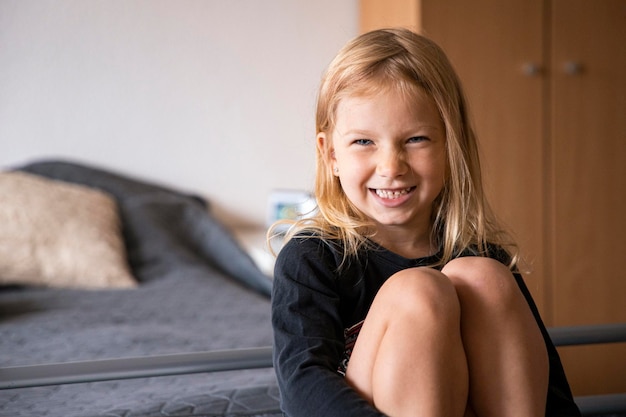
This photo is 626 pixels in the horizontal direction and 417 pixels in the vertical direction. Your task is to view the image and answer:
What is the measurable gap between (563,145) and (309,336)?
1.71m

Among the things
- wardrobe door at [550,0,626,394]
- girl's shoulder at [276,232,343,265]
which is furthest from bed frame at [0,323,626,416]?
wardrobe door at [550,0,626,394]

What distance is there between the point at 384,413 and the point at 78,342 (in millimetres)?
1126

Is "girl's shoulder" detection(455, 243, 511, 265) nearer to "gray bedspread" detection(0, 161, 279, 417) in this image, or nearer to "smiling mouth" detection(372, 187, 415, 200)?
"smiling mouth" detection(372, 187, 415, 200)

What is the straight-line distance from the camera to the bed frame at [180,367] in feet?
3.59

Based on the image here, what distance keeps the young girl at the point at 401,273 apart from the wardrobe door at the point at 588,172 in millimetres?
1327

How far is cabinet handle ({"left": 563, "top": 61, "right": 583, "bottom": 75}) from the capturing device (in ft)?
7.95

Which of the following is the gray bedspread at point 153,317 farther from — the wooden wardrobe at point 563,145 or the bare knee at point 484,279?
the wooden wardrobe at point 563,145

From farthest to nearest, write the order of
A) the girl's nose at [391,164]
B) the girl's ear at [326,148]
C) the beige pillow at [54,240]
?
the beige pillow at [54,240]
the girl's ear at [326,148]
the girl's nose at [391,164]

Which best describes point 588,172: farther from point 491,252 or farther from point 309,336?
point 309,336

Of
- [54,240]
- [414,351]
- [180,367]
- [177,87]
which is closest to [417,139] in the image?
[414,351]

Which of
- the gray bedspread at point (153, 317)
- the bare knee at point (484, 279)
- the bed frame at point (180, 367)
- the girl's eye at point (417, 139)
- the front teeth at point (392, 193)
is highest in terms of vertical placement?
the girl's eye at point (417, 139)

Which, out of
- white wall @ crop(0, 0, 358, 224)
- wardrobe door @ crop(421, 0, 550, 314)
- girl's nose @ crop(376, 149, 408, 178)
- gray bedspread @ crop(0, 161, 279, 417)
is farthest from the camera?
white wall @ crop(0, 0, 358, 224)

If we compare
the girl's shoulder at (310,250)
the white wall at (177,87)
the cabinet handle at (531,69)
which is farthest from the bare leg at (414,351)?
the white wall at (177,87)

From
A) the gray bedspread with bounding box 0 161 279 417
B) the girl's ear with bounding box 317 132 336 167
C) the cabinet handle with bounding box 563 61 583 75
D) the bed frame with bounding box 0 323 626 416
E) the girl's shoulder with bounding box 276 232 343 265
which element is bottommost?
the gray bedspread with bounding box 0 161 279 417
